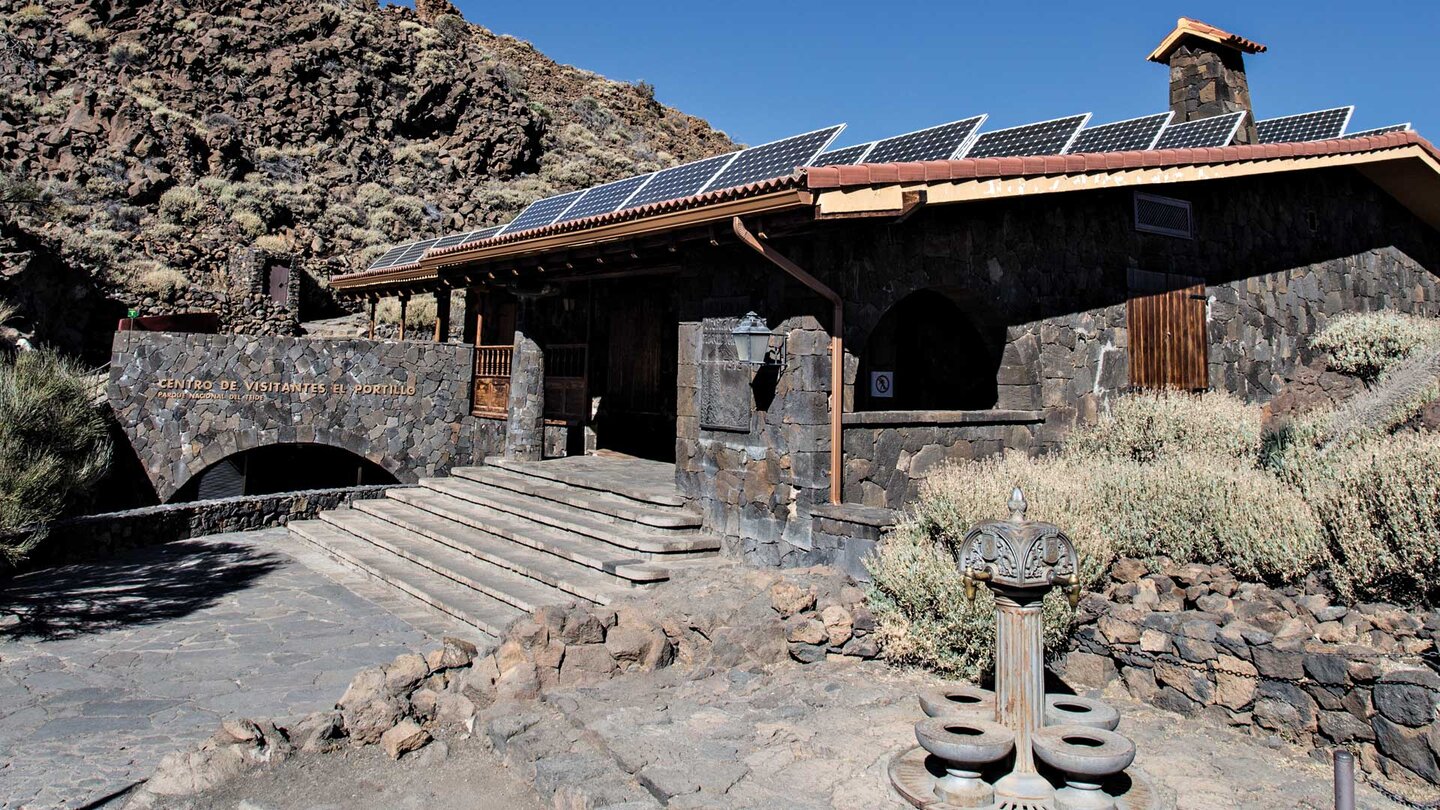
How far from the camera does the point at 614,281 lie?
15.0 meters

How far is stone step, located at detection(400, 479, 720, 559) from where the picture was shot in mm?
9062

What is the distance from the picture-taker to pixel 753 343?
28.3ft

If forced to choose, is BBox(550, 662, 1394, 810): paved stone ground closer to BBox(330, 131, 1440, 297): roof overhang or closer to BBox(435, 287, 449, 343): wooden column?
BBox(330, 131, 1440, 297): roof overhang

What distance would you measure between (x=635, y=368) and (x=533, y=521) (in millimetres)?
4465

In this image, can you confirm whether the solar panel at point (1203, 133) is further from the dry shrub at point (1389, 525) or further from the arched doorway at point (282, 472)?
the arched doorway at point (282, 472)

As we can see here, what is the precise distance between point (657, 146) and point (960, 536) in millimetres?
40093

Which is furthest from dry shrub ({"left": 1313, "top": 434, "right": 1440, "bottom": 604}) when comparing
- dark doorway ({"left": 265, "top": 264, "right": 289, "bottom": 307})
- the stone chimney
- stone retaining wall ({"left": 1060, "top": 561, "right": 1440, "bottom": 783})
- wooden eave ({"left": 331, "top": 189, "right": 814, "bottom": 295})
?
dark doorway ({"left": 265, "top": 264, "right": 289, "bottom": 307})

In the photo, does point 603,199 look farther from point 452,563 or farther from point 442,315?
point 442,315

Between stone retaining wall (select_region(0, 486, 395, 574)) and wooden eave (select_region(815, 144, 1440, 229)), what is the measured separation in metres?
9.37

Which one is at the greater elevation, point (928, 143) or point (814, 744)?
point (928, 143)

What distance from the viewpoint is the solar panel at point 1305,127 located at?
1260 centimetres

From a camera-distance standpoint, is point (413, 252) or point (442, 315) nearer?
point (442, 315)

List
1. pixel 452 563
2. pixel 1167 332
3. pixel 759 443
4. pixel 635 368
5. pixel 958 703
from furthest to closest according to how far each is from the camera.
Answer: pixel 635 368
pixel 1167 332
pixel 452 563
pixel 759 443
pixel 958 703

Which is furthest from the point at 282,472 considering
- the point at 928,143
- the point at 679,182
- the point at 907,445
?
the point at 928,143
